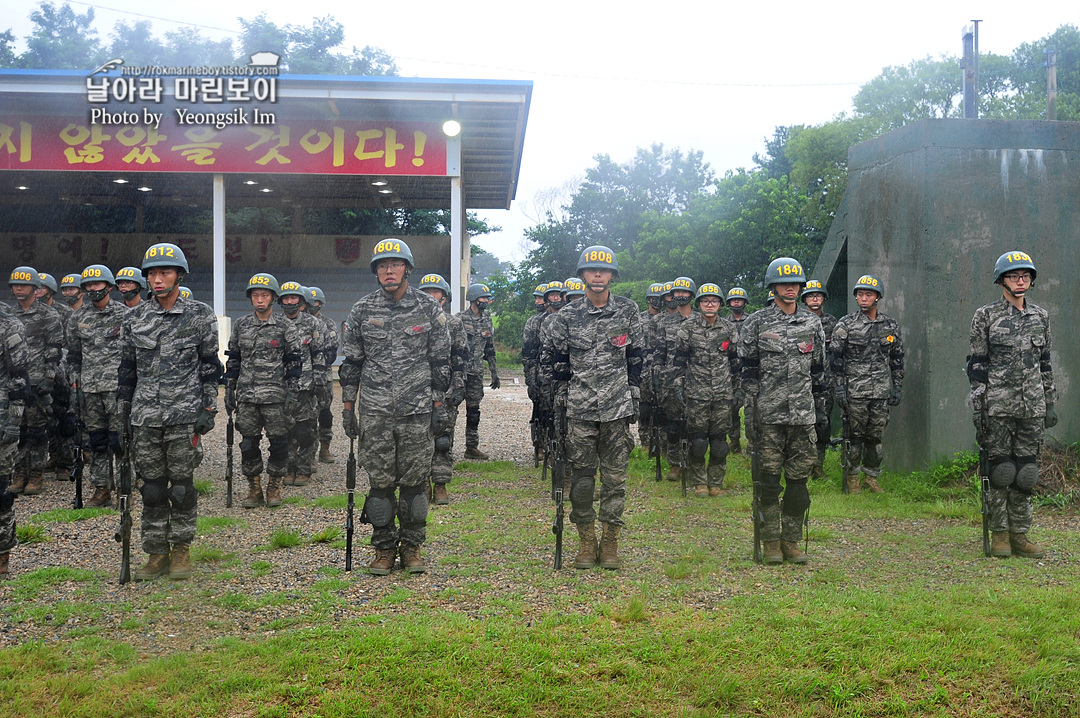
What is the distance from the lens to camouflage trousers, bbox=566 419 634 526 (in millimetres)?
5953

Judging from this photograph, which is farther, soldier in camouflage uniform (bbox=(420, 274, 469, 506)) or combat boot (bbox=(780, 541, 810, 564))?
soldier in camouflage uniform (bbox=(420, 274, 469, 506))

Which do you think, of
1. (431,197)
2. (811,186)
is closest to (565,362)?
(431,197)

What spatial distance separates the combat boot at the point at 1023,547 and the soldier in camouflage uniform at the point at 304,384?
665 cm

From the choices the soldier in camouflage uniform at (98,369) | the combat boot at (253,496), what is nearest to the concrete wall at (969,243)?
the combat boot at (253,496)

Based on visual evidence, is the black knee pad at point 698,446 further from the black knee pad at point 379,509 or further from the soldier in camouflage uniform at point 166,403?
the soldier in camouflage uniform at point 166,403

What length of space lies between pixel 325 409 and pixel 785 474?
6.94 meters

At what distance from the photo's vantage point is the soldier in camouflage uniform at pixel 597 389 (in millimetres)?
5945

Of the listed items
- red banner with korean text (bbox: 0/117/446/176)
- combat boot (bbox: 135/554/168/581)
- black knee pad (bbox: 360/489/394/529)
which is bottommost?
combat boot (bbox: 135/554/168/581)

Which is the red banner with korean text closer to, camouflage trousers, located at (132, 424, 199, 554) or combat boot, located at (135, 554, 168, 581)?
camouflage trousers, located at (132, 424, 199, 554)

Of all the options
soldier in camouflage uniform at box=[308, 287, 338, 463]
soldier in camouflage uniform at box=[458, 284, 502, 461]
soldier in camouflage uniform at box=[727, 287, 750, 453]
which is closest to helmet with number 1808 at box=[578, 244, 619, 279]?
soldier in camouflage uniform at box=[727, 287, 750, 453]

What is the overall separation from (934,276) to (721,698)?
6520 mm

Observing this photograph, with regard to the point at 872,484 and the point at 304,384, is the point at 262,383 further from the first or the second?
the point at 872,484

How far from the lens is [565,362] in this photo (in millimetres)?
6105

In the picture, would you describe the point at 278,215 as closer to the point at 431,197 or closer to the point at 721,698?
the point at 431,197
